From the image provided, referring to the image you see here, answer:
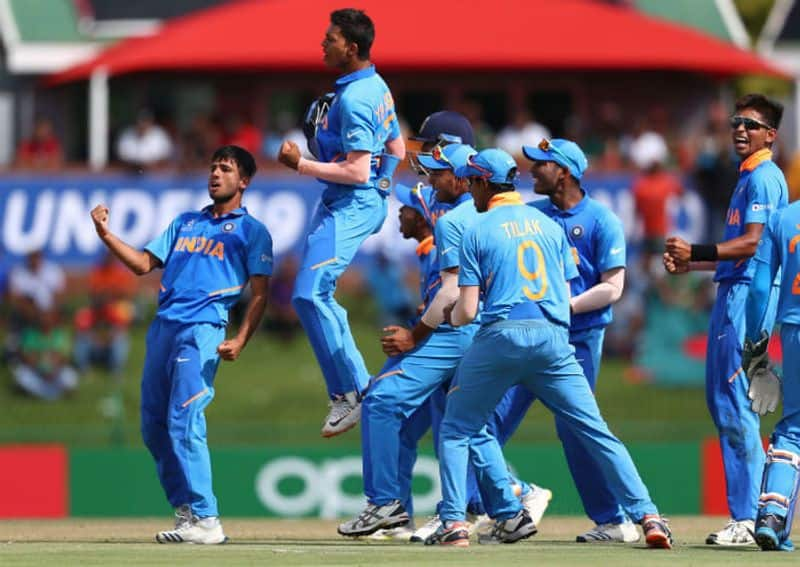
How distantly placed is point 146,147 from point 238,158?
1502 centimetres

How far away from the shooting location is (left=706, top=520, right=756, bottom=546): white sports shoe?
38.4ft

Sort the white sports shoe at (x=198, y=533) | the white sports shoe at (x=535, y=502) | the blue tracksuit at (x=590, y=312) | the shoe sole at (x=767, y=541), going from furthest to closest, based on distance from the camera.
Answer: the white sports shoe at (x=535, y=502)
the blue tracksuit at (x=590, y=312)
the white sports shoe at (x=198, y=533)
the shoe sole at (x=767, y=541)

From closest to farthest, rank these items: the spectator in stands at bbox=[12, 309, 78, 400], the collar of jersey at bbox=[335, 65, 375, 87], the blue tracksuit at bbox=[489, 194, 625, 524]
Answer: the blue tracksuit at bbox=[489, 194, 625, 524], the collar of jersey at bbox=[335, 65, 375, 87], the spectator in stands at bbox=[12, 309, 78, 400]

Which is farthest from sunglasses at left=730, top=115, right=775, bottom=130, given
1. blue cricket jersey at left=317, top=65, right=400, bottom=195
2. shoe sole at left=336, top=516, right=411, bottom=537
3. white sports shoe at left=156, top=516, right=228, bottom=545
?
white sports shoe at left=156, top=516, right=228, bottom=545

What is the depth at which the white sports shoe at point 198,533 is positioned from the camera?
39.7ft

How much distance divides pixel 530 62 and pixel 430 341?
17.3 m

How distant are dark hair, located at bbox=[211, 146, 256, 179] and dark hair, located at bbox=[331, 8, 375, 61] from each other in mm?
969

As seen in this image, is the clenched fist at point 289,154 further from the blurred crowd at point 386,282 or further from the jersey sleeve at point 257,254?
the blurred crowd at point 386,282

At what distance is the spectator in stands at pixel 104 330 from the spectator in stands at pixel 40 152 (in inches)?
151

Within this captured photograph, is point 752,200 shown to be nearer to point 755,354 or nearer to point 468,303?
point 755,354

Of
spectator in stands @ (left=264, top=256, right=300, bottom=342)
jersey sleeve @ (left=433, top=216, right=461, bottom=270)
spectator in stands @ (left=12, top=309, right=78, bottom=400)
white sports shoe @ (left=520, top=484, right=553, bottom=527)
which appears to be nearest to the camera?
jersey sleeve @ (left=433, top=216, right=461, bottom=270)

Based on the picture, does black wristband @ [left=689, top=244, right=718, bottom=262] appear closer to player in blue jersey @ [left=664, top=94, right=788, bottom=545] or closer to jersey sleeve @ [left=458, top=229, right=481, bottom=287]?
player in blue jersey @ [left=664, top=94, right=788, bottom=545]

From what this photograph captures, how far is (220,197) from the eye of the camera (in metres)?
12.4

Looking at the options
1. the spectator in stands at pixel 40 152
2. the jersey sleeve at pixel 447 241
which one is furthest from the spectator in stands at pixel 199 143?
the jersey sleeve at pixel 447 241
